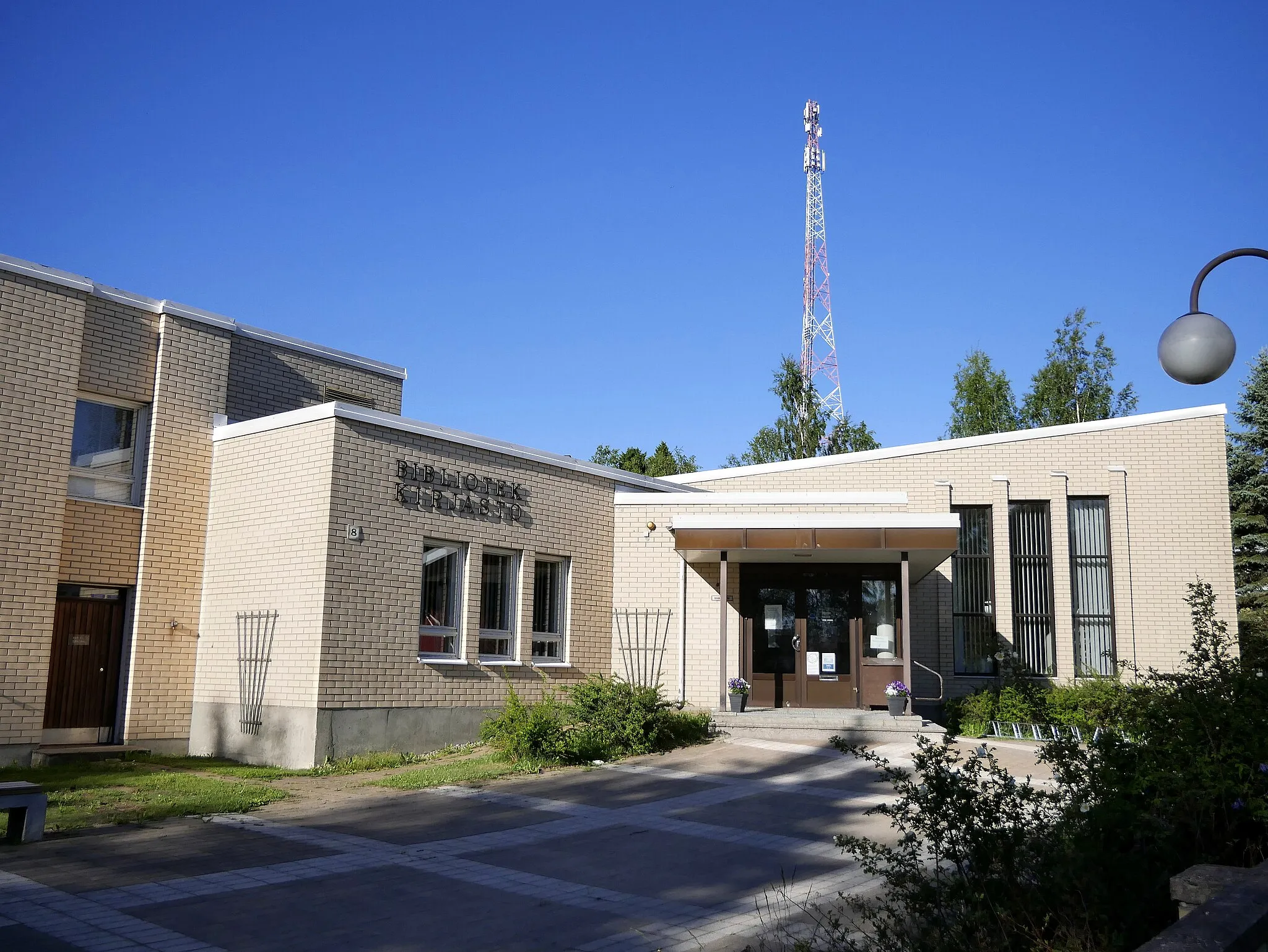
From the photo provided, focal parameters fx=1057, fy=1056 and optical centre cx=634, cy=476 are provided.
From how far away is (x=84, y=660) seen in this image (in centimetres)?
1520

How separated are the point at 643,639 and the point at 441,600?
446 cm

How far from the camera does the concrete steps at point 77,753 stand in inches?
548

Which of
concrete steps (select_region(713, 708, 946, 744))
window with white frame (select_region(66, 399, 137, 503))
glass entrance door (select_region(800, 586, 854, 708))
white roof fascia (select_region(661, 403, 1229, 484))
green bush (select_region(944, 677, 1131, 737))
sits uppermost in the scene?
white roof fascia (select_region(661, 403, 1229, 484))

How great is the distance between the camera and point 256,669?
15.0 metres

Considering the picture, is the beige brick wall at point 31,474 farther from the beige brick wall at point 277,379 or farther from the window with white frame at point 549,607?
the window with white frame at point 549,607

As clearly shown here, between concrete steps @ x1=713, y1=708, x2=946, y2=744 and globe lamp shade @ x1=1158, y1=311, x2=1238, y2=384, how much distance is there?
9391mm

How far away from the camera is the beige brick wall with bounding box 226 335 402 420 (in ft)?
57.7

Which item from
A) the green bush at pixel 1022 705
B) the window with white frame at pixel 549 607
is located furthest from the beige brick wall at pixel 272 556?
the green bush at pixel 1022 705

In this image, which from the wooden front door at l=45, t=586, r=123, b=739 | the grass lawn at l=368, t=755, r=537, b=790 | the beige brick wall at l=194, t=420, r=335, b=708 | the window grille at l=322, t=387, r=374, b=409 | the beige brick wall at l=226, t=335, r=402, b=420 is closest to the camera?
the grass lawn at l=368, t=755, r=537, b=790

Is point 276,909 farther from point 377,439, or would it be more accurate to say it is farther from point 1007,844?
point 377,439

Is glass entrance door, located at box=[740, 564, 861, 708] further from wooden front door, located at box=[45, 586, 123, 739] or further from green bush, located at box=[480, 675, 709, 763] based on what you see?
wooden front door, located at box=[45, 586, 123, 739]

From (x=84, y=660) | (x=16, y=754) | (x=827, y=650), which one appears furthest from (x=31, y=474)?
(x=827, y=650)

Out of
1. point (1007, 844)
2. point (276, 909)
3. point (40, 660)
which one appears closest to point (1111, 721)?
point (1007, 844)

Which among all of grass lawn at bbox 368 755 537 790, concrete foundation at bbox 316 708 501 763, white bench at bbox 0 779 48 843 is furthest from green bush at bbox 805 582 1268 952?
concrete foundation at bbox 316 708 501 763
